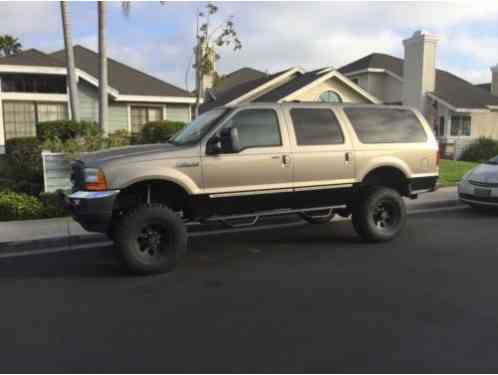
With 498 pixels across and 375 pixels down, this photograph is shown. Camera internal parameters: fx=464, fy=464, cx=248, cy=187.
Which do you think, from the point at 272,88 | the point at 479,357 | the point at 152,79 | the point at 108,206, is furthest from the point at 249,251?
the point at 272,88

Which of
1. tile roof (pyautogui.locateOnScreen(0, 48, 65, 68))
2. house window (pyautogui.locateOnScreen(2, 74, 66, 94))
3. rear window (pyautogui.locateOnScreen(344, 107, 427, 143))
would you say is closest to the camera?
rear window (pyautogui.locateOnScreen(344, 107, 427, 143))

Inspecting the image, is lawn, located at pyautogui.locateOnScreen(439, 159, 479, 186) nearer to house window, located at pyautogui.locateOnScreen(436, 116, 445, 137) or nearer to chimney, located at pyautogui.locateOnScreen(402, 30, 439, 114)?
house window, located at pyautogui.locateOnScreen(436, 116, 445, 137)

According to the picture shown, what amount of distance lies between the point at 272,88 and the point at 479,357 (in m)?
25.5

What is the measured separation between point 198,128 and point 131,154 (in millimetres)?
1135

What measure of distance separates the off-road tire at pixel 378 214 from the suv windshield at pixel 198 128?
2.50 m

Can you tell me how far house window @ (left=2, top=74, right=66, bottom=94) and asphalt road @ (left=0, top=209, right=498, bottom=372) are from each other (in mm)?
14456

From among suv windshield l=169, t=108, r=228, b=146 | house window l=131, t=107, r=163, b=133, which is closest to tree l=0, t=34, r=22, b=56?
house window l=131, t=107, r=163, b=133

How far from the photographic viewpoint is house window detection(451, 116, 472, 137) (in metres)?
28.4

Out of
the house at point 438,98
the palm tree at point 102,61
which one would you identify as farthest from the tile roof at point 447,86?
the palm tree at point 102,61

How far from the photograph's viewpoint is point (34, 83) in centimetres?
1883

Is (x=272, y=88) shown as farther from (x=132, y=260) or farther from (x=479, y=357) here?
(x=479, y=357)

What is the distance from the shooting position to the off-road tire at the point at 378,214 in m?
6.95

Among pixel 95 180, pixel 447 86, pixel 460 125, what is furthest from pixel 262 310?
pixel 447 86

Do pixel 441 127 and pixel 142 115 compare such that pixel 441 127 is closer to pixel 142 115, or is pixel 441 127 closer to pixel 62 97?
pixel 142 115
